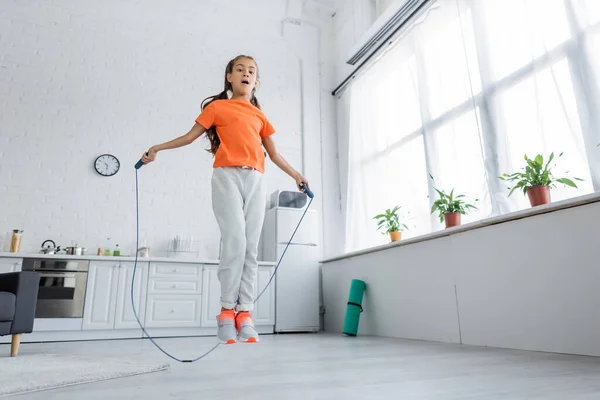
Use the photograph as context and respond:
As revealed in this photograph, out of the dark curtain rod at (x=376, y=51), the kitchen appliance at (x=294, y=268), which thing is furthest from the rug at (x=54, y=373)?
the dark curtain rod at (x=376, y=51)

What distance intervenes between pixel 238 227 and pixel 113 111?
3.68m

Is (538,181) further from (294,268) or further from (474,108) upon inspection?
(294,268)

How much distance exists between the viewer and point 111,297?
3.97 meters

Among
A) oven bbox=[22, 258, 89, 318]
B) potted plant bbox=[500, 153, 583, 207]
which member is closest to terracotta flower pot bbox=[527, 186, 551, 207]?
potted plant bbox=[500, 153, 583, 207]

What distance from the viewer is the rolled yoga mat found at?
3900 millimetres

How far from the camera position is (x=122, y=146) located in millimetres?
4844

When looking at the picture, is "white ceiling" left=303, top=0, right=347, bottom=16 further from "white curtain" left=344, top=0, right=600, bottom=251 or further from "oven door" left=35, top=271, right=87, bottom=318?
"oven door" left=35, top=271, right=87, bottom=318

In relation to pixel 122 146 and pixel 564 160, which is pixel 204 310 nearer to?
pixel 122 146

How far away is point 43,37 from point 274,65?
2.66 metres

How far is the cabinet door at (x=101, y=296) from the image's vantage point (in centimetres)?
386

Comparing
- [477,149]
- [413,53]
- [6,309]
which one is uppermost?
[413,53]

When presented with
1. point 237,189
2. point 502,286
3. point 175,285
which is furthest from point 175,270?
point 502,286

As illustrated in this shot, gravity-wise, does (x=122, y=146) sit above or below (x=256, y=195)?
above

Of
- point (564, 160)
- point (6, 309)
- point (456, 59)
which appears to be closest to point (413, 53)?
point (456, 59)
